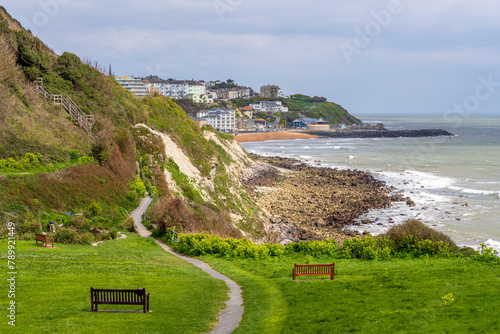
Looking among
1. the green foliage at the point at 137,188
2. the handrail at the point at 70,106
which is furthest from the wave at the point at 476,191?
the handrail at the point at 70,106

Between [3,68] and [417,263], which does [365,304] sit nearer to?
[417,263]

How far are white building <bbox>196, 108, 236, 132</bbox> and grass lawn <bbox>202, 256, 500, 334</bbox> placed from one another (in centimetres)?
14129

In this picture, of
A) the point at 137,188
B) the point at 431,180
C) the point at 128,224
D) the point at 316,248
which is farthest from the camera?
the point at 431,180

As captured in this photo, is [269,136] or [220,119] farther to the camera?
[269,136]

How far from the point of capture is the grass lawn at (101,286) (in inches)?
414

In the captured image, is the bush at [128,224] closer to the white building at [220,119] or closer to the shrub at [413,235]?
the shrub at [413,235]

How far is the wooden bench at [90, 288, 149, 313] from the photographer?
11.4 metres

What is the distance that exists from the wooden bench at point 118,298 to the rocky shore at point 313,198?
25.1m

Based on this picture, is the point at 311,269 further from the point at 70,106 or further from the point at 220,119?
the point at 220,119

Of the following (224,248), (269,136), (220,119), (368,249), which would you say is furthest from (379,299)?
(220,119)

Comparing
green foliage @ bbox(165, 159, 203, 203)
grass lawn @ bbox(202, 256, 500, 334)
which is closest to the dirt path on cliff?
grass lawn @ bbox(202, 256, 500, 334)

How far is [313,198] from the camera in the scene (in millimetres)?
51719

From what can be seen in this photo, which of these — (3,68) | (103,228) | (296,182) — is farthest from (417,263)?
(296,182)

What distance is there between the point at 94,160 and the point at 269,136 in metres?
130
